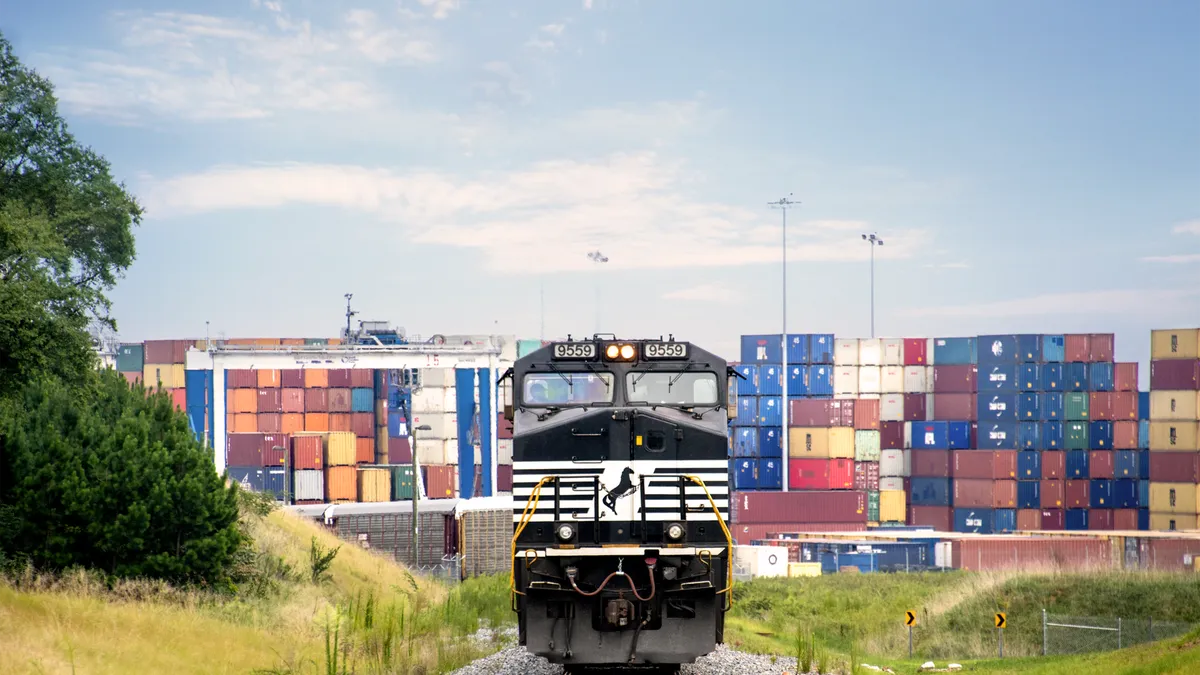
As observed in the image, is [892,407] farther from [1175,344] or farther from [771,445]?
[1175,344]

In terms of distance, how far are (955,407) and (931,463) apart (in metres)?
3.69

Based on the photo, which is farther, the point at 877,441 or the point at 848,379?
the point at 848,379

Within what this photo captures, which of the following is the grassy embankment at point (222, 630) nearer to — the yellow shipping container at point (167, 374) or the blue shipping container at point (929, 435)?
the blue shipping container at point (929, 435)

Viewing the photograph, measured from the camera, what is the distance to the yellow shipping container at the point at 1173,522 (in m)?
62.9

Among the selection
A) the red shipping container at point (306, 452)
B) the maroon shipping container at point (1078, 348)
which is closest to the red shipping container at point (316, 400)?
the red shipping container at point (306, 452)

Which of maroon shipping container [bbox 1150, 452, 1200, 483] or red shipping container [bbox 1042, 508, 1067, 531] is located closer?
maroon shipping container [bbox 1150, 452, 1200, 483]

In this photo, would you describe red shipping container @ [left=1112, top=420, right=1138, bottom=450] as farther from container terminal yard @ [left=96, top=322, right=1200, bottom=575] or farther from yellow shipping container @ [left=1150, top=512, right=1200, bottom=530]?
yellow shipping container @ [left=1150, top=512, right=1200, bottom=530]

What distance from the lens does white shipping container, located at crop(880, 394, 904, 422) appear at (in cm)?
7062

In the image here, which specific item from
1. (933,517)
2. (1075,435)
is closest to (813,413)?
(933,517)

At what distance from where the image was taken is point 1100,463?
6606cm

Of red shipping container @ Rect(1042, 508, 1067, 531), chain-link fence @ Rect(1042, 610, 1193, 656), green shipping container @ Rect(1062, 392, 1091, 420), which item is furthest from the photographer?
green shipping container @ Rect(1062, 392, 1091, 420)

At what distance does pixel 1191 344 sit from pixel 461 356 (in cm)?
4112

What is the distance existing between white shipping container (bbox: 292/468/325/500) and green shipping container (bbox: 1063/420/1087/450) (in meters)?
42.7

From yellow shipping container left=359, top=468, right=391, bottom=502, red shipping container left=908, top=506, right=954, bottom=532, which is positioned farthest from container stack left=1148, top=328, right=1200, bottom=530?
yellow shipping container left=359, top=468, right=391, bottom=502
